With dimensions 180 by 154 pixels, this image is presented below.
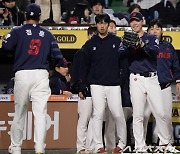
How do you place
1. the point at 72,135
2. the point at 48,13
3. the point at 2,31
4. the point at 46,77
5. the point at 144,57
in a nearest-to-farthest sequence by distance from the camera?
the point at 46,77 → the point at 144,57 → the point at 72,135 → the point at 2,31 → the point at 48,13

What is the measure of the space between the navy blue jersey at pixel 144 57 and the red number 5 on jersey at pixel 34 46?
129 centimetres

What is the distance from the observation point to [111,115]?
33.4ft

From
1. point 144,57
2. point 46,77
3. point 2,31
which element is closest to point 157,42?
point 144,57

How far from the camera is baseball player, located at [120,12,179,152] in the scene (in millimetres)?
9578

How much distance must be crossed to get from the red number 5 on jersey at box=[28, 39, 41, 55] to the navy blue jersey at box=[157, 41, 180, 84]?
215cm

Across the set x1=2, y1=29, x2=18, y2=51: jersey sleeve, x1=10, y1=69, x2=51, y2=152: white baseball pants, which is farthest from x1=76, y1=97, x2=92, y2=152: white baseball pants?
x1=2, y1=29, x2=18, y2=51: jersey sleeve

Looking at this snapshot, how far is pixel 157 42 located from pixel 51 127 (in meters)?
2.14

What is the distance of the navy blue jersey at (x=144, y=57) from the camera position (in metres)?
9.61

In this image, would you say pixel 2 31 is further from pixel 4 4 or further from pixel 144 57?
pixel 144 57

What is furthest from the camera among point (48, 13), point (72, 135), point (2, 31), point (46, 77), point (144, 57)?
point (48, 13)

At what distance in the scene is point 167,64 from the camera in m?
10.3

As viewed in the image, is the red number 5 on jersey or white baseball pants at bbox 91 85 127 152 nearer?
the red number 5 on jersey

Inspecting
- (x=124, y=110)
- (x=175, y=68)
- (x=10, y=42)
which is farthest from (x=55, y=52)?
(x=175, y=68)

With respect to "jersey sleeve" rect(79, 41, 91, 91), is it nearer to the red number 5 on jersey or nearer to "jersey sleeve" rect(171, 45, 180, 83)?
the red number 5 on jersey
